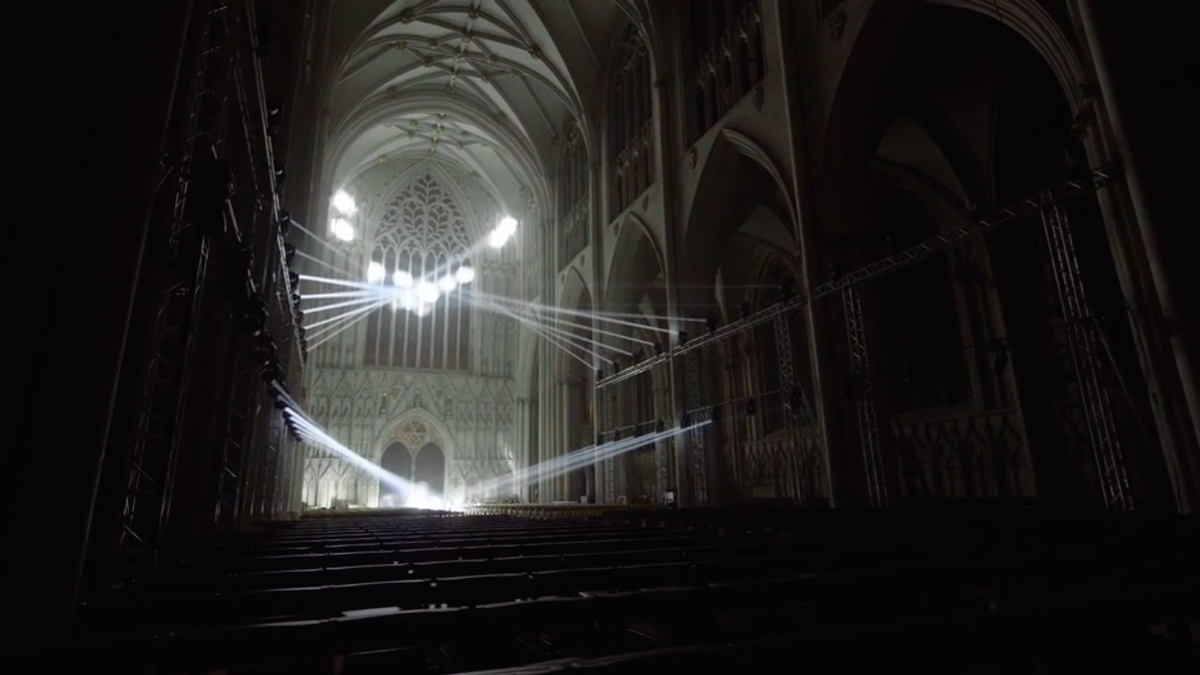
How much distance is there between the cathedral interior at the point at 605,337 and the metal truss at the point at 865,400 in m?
0.05

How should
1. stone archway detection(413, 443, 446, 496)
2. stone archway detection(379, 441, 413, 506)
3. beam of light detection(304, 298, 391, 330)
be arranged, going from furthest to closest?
stone archway detection(413, 443, 446, 496) < stone archway detection(379, 441, 413, 506) < beam of light detection(304, 298, 391, 330)

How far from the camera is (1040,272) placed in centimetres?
1010

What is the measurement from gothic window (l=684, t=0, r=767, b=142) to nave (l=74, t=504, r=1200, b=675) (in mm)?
9120

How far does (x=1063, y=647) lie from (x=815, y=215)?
7.89 meters

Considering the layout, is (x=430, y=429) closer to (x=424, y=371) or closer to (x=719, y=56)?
(x=424, y=371)

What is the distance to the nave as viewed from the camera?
1.26 meters

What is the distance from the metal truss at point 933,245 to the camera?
549cm

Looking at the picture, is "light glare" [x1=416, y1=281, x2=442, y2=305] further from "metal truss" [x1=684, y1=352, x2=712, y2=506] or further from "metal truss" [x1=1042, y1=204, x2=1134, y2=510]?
"metal truss" [x1=1042, y1=204, x2=1134, y2=510]

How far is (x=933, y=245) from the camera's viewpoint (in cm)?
715

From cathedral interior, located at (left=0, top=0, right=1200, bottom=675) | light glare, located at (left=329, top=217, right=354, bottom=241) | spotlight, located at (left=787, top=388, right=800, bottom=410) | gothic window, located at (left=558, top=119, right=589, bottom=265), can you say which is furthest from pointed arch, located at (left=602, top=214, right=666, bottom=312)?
light glare, located at (left=329, top=217, right=354, bottom=241)

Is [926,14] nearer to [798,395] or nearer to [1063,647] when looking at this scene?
[798,395]

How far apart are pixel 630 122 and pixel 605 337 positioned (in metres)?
5.79

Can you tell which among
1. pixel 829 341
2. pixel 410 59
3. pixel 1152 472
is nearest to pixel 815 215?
pixel 829 341

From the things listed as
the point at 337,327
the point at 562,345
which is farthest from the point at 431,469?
the point at 562,345
